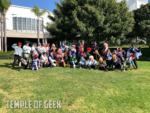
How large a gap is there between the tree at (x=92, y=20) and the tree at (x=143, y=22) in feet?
5.97

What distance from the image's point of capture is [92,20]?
13375 mm

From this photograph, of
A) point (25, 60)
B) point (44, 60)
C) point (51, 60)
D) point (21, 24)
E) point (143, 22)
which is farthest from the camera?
point (21, 24)

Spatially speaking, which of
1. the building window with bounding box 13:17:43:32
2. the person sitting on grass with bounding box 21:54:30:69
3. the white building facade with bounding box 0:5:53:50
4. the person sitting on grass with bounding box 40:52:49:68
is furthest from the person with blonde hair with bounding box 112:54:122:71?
the building window with bounding box 13:17:43:32

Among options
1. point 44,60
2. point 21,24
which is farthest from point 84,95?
point 21,24

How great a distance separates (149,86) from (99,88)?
6.62ft

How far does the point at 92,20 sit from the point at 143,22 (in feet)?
21.2

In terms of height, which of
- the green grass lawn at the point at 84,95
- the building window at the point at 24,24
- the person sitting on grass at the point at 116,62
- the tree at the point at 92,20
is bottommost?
the green grass lawn at the point at 84,95

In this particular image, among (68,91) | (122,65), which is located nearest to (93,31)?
(122,65)

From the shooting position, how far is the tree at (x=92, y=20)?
42.8 feet

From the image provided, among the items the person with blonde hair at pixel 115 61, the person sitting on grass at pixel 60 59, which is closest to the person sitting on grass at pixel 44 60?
the person sitting on grass at pixel 60 59

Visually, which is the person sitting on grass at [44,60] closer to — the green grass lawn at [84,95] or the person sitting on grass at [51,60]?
the person sitting on grass at [51,60]

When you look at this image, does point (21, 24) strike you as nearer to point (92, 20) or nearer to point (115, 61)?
point (92, 20)

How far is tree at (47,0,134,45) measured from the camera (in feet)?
42.8

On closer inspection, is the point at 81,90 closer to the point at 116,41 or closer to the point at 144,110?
the point at 144,110
